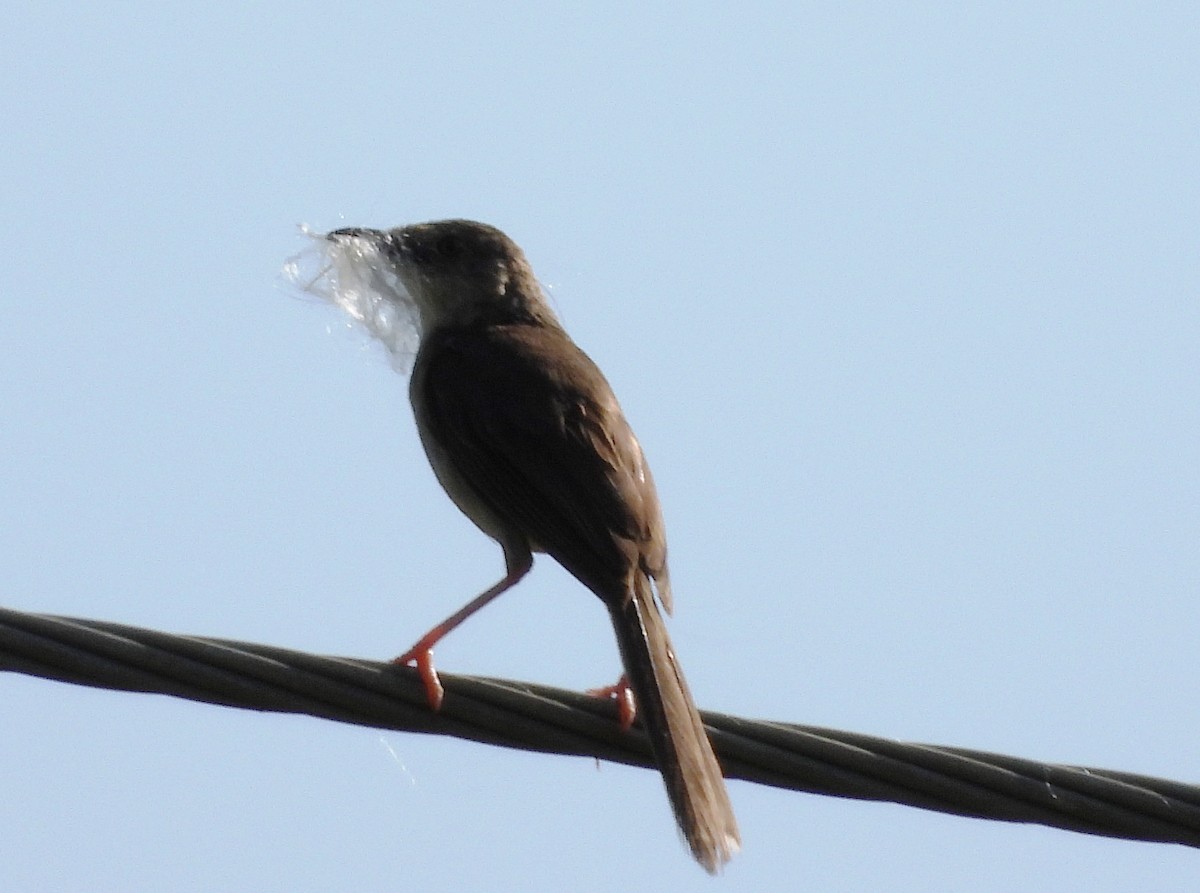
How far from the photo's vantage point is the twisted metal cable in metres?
4.46

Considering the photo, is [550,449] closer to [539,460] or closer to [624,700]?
[539,460]

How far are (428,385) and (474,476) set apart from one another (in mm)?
769

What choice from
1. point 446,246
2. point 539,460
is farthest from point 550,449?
point 446,246

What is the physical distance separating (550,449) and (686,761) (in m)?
1.73

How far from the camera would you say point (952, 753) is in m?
4.63

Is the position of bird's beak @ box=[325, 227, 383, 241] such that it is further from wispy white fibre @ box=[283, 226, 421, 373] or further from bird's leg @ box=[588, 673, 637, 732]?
bird's leg @ box=[588, 673, 637, 732]

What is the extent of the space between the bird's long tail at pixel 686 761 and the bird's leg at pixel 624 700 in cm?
4

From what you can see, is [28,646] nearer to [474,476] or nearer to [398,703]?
[398,703]

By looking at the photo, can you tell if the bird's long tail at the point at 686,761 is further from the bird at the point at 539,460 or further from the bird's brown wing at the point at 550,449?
the bird's brown wing at the point at 550,449

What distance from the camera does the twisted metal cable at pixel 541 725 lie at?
14.6 feet

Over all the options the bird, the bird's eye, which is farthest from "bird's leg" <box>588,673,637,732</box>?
the bird's eye

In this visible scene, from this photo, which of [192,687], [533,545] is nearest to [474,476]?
[533,545]

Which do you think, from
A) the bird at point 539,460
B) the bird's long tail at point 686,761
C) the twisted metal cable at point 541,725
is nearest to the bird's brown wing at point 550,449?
the bird at point 539,460

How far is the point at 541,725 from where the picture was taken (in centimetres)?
487
